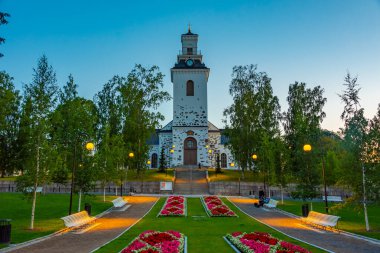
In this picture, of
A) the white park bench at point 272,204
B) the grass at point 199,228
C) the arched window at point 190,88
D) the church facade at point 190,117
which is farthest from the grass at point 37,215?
the arched window at point 190,88

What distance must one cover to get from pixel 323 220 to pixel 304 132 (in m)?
9.52

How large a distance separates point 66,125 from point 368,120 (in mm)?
40465

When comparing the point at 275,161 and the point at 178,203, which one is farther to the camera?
the point at 275,161

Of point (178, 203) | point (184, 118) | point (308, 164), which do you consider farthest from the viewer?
point (184, 118)

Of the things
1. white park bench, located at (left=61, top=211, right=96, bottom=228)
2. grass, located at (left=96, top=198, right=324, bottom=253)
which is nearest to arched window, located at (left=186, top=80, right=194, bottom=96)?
grass, located at (left=96, top=198, right=324, bottom=253)

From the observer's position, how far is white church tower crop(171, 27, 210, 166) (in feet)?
189

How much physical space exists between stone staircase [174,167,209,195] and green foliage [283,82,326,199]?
13.1 metres

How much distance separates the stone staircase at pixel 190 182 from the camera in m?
42.7

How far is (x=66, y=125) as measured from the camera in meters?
47.5

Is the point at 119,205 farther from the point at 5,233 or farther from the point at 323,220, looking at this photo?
the point at 323,220

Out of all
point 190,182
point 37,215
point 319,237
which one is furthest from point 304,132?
point 190,182

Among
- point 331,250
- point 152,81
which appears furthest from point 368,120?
point 152,81

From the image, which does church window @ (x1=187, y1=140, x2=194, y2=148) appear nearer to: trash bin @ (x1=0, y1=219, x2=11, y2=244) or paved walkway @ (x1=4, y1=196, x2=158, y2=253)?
paved walkway @ (x1=4, y1=196, x2=158, y2=253)

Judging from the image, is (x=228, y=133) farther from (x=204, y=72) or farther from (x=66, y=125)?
(x=66, y=125)
